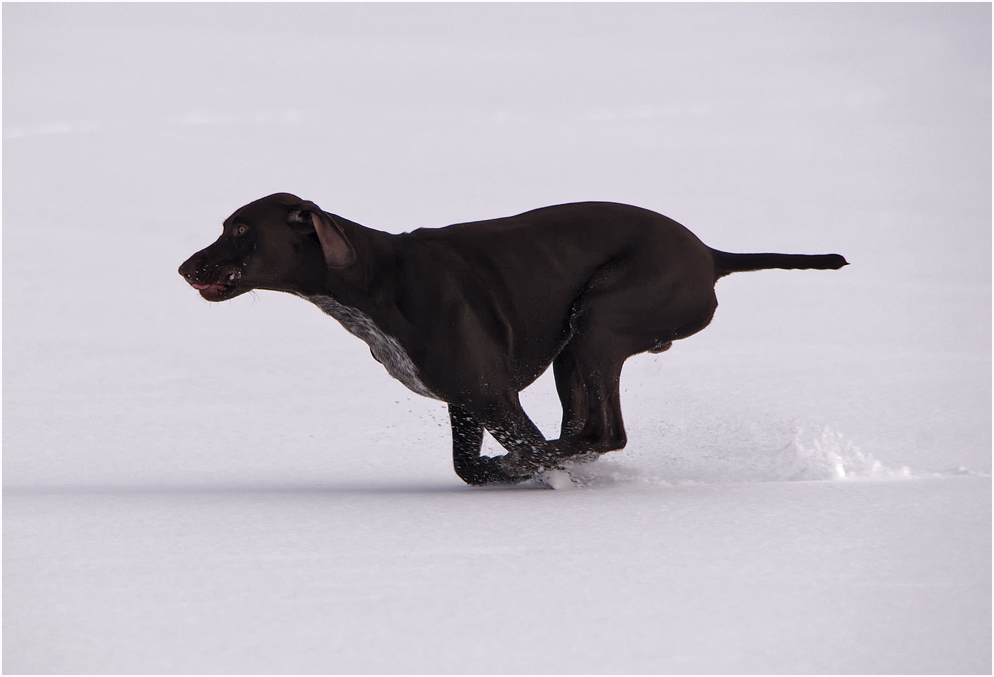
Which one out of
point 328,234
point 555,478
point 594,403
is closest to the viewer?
point 328,234

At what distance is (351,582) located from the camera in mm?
3041

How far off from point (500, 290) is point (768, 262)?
3.41 feet

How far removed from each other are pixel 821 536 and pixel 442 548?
3.38 feet

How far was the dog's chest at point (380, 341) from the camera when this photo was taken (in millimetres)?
4426

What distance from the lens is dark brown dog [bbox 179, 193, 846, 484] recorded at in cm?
436

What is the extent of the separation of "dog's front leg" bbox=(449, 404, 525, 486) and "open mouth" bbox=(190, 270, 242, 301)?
93cm

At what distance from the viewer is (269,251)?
14.3 ft

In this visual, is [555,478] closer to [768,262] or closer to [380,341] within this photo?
[380,341]

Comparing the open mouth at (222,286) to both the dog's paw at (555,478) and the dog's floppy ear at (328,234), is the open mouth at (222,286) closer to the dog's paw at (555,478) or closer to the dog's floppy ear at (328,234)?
the dog's floppy ear at (328,234)

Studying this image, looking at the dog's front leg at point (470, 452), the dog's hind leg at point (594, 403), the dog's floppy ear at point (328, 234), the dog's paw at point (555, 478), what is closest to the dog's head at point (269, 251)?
the dog's floppy ear at point (328, 234)

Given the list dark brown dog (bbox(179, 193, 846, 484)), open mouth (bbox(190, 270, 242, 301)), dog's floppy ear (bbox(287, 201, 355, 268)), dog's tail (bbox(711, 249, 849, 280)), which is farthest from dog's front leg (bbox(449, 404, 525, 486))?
dog's tail (bbox(711, 249, 849, 280))

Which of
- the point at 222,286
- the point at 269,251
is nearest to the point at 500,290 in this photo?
the point at 269,251

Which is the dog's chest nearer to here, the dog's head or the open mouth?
the dog's head

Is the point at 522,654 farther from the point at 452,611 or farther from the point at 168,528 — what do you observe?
the point at 168,528
